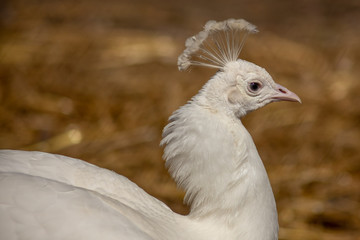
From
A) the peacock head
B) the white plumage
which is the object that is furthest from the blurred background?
the peacock head

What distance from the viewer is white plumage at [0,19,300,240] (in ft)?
6.19

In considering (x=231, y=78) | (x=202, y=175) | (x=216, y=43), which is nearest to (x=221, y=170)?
(x=202, y=175)

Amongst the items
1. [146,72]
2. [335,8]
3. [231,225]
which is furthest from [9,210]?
[335,8]

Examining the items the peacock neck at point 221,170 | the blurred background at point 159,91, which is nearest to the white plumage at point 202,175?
the peacock neck at point 221,170

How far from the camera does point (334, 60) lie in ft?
15.4

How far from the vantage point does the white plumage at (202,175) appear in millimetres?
1886

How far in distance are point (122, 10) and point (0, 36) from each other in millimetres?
1282

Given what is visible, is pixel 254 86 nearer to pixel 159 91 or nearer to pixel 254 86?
pixel 254 86

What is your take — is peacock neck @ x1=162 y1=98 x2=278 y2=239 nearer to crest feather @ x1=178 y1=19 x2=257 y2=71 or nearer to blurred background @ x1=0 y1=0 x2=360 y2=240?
crest feather @ x1=178 y1=19 x2=257 y2=71

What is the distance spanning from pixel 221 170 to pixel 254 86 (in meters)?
0.34

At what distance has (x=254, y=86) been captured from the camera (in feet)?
6.79

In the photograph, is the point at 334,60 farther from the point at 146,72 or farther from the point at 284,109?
the point at 146,72

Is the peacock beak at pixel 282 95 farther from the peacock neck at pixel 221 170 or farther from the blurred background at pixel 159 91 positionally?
the blurred background at pixel 159 91

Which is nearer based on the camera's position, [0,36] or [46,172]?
[46,172]
